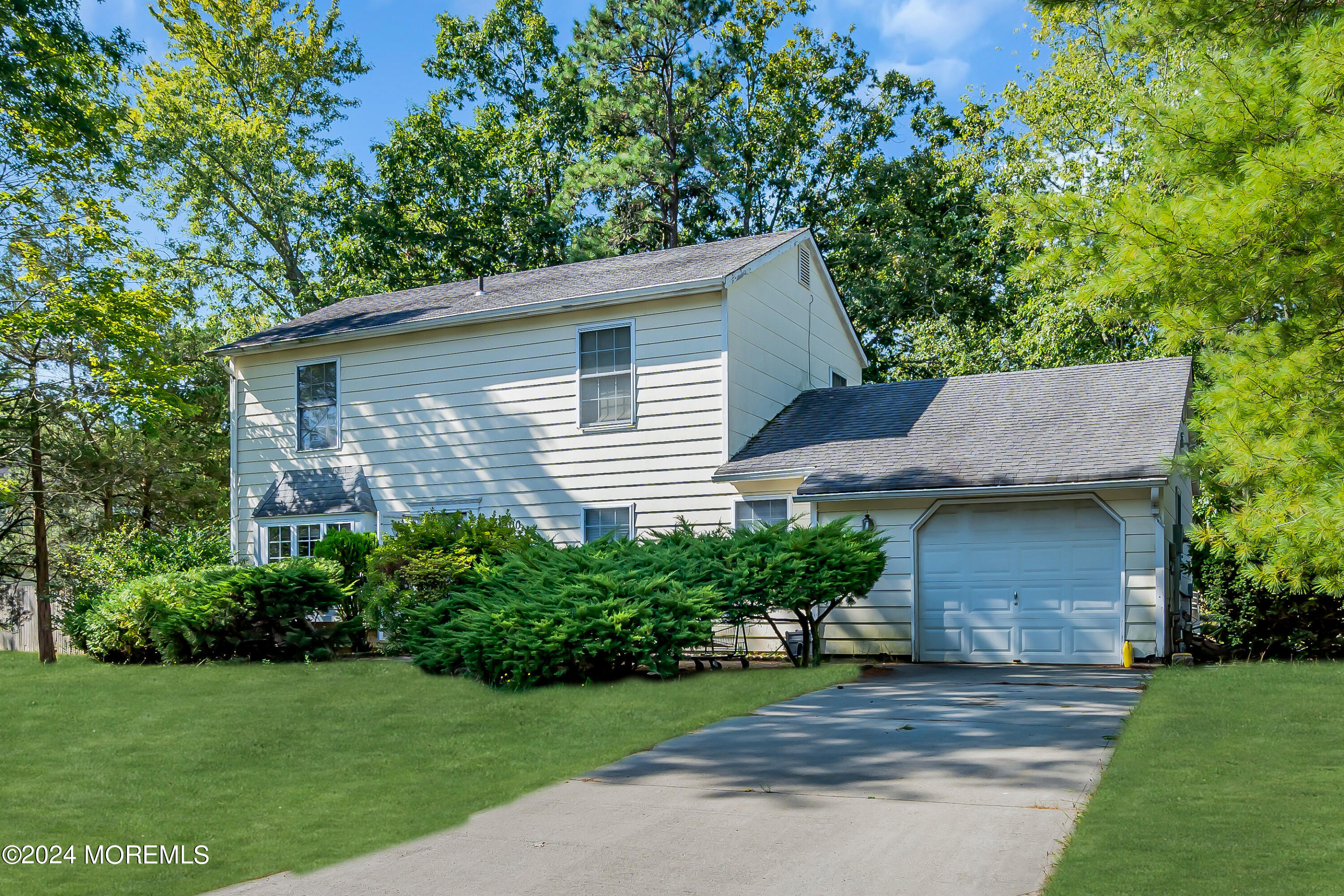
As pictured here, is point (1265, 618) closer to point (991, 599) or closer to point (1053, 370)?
point (991, 599)

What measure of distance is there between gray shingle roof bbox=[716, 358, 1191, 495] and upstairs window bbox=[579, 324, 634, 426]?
80.8 inches

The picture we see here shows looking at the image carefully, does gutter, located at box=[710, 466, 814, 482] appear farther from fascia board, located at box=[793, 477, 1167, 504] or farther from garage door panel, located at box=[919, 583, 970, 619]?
garage door panel, located at box=[919, 583, 970, 619]

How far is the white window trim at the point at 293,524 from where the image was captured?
18562 millimetres

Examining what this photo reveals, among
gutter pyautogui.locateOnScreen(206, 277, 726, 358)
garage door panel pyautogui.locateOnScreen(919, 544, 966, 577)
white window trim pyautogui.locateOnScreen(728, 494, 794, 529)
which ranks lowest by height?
garage door panel pyautogui.locateOnScreen(919, 544, 966, 577)

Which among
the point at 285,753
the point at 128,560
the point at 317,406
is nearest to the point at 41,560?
the point at 128,560

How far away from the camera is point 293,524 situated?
62.6 ft

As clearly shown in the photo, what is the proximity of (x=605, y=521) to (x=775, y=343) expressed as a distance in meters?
4.16

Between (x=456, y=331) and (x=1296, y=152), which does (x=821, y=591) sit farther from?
(x=456, y=331)

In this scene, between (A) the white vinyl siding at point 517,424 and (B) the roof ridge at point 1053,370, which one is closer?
(A) the white vinyl siding at point 517,424

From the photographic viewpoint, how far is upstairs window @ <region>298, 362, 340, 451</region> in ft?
64.2

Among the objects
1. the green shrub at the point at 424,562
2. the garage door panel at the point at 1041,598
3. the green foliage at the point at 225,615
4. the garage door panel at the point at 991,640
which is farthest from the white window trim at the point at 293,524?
the garage door panel at the point at 1041,598

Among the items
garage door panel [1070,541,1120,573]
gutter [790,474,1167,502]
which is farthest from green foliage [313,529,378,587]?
garage door panel [1070,541,1120,573]

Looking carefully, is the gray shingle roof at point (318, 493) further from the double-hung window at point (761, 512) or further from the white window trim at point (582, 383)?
the double-hung window at point (761, 512)

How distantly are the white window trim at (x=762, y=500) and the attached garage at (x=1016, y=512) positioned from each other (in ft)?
0.19
